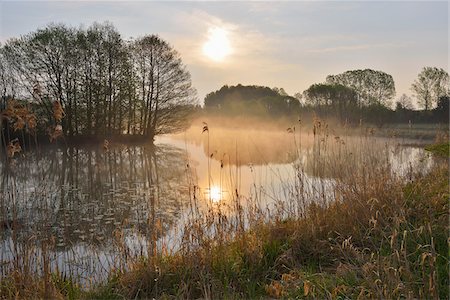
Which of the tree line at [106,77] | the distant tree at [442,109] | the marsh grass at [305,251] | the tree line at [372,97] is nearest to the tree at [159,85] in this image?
the tree line at [106,77]

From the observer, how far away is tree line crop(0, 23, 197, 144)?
2205 cm

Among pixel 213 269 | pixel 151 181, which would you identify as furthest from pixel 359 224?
pixel 151 181

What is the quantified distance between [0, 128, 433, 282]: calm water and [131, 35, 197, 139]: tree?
33.9 ft

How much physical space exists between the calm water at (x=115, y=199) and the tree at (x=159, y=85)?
10.3 m

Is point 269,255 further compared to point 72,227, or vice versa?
point 72,227

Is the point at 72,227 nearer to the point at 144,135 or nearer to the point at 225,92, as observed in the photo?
the point at 144,135

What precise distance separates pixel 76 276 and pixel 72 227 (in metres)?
2.34

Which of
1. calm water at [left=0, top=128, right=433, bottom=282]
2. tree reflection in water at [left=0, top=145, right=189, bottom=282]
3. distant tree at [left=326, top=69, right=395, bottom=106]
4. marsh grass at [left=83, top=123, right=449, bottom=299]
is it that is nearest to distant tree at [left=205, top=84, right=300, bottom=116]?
distant tree at [left=326, top=69, right=395, bottom=106]

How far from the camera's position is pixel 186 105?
26375 millimetres

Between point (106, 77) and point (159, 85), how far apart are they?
3.60m

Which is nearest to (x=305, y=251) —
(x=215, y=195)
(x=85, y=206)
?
(x=215, y=195)

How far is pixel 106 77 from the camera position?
2431cm

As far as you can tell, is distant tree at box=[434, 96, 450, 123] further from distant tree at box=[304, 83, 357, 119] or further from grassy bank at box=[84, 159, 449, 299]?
grassy bank at box=[84, 159, 449, 299]

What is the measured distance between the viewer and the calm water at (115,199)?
4.45 m
